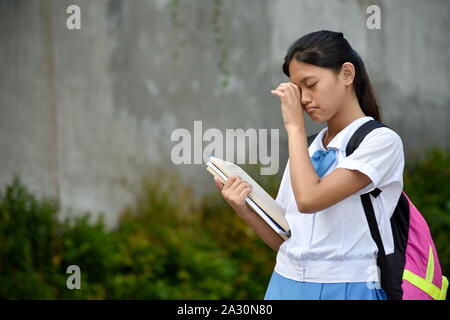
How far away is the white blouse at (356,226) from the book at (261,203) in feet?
0.31

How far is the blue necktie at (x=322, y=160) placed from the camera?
1.88m

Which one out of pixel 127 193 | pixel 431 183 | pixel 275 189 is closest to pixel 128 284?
pixel 127 193

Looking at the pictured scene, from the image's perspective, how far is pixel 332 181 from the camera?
175cm

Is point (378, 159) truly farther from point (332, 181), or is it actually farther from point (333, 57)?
point (333, 57)

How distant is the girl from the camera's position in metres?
1.76

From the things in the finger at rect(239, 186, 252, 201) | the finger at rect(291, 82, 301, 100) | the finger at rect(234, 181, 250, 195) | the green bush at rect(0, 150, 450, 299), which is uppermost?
the finger at rect(291, 82, 301, 100)

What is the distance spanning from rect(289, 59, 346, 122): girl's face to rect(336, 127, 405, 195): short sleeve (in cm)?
14

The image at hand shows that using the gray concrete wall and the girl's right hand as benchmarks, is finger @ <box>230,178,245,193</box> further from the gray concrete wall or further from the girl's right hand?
the gray concrete wall

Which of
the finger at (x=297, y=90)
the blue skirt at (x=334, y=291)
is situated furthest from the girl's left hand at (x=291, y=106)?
the blue skirt at (x=334, y=291)

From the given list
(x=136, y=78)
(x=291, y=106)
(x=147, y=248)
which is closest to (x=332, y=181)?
(x=291, y=106)

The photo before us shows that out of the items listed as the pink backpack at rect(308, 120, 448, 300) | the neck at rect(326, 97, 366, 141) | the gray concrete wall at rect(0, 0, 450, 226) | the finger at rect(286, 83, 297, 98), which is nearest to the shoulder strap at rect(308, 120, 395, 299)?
the pink backpack at rect(308, 120, 448, 300)

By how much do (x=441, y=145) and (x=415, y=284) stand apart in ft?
14.8

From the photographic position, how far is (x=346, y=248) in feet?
5.80
